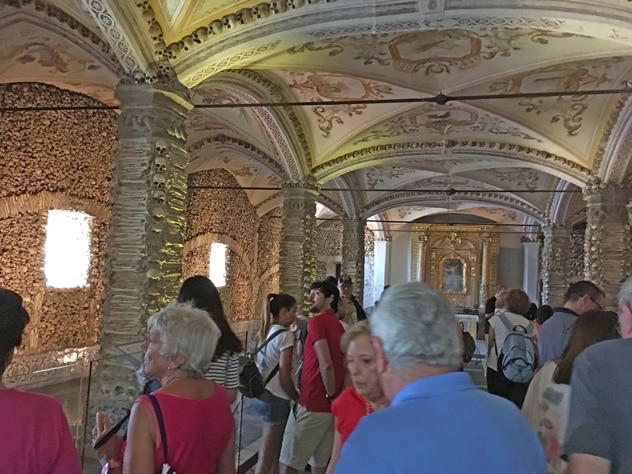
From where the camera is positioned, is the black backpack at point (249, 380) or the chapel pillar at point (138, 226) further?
the chapel pillar at point (138, 226)

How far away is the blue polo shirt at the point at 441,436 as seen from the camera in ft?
3.72

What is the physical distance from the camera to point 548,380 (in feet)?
8.33

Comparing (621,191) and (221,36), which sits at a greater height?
(221,36)

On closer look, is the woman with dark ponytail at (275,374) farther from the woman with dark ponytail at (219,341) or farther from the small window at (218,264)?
the small window at (218,264)

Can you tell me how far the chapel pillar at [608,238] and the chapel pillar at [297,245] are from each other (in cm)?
512

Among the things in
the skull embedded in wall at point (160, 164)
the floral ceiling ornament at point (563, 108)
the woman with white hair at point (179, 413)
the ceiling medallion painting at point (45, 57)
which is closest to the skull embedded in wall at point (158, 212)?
the skull embedded in wall at point (160, 164)

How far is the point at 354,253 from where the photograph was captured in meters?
16.6

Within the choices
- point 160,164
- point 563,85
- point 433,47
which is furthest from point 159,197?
point 563,85

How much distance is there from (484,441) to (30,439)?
114 centimetres

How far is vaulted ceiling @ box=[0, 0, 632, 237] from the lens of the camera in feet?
19.6

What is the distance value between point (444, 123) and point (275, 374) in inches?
328

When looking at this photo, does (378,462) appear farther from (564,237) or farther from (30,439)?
(564,237)

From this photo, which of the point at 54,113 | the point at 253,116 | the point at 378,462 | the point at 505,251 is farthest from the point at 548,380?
the point at 505,251

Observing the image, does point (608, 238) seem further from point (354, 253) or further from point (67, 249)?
point (67, 249)
